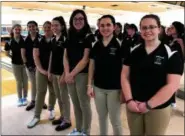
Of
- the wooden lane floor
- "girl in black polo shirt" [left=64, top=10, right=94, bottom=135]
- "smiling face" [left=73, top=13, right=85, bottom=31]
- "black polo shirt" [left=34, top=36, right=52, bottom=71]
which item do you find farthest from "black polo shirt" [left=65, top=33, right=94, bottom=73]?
the wooden lane floor

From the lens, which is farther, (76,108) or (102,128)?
(76,108)

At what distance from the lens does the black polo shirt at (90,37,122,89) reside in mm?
2205

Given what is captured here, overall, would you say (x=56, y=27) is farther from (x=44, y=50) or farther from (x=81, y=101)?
(x=81, y=101)

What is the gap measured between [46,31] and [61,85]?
2.61ft

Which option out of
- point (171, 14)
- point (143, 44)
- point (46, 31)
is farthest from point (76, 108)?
point (171, 14)

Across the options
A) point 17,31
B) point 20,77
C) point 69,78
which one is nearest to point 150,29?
point 69,78

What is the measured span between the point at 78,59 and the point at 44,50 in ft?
2.55

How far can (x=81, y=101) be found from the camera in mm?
2654

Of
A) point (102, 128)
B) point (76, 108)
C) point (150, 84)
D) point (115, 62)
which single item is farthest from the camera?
point (76, 108)

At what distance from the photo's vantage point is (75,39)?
2553mm

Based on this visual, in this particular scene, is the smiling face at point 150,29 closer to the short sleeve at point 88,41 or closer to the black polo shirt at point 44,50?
the short sleeve at point 88,41

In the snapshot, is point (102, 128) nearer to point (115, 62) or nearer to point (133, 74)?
point (115, 62)

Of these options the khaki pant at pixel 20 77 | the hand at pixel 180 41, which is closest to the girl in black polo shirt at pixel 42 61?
the khaki pant at pixel 20 77

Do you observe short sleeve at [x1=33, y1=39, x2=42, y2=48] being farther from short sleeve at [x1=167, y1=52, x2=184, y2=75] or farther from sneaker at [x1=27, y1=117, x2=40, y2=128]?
short sleeve at [x1=167, y1=52, x2=184, y2=75]
